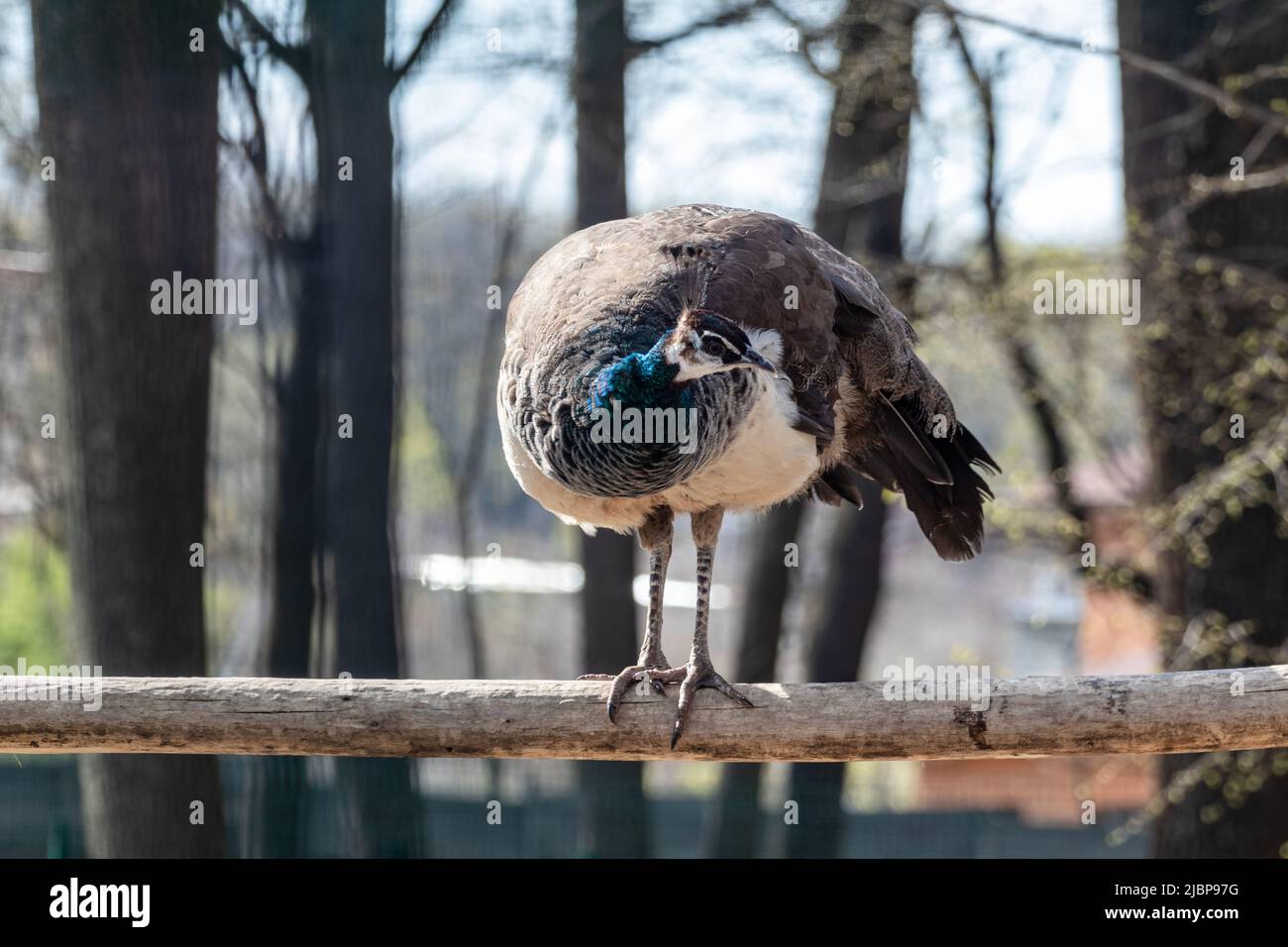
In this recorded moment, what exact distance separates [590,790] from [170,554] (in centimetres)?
233

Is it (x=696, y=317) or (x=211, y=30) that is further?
(x=211, y=30)

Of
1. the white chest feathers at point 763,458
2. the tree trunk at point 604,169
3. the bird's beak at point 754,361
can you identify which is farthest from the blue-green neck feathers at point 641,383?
the tree trunk at point 604,169

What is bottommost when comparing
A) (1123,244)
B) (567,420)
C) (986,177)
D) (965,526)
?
(965,526)

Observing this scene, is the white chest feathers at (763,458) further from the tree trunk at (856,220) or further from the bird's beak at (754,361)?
the tree trunk at (856,220)

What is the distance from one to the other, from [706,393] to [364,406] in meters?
2.87

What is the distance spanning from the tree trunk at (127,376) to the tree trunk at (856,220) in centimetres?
271

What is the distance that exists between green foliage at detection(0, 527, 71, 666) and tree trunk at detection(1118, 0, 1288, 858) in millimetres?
6842

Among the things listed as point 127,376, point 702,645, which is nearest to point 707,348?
point 702,645

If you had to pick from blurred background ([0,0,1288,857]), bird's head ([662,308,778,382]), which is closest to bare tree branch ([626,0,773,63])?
blurred background ([0,0,1288,857])

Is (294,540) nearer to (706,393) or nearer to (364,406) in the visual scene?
(364,406)

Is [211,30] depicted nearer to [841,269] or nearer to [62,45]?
[62,45]

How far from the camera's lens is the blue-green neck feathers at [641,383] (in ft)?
7.98
